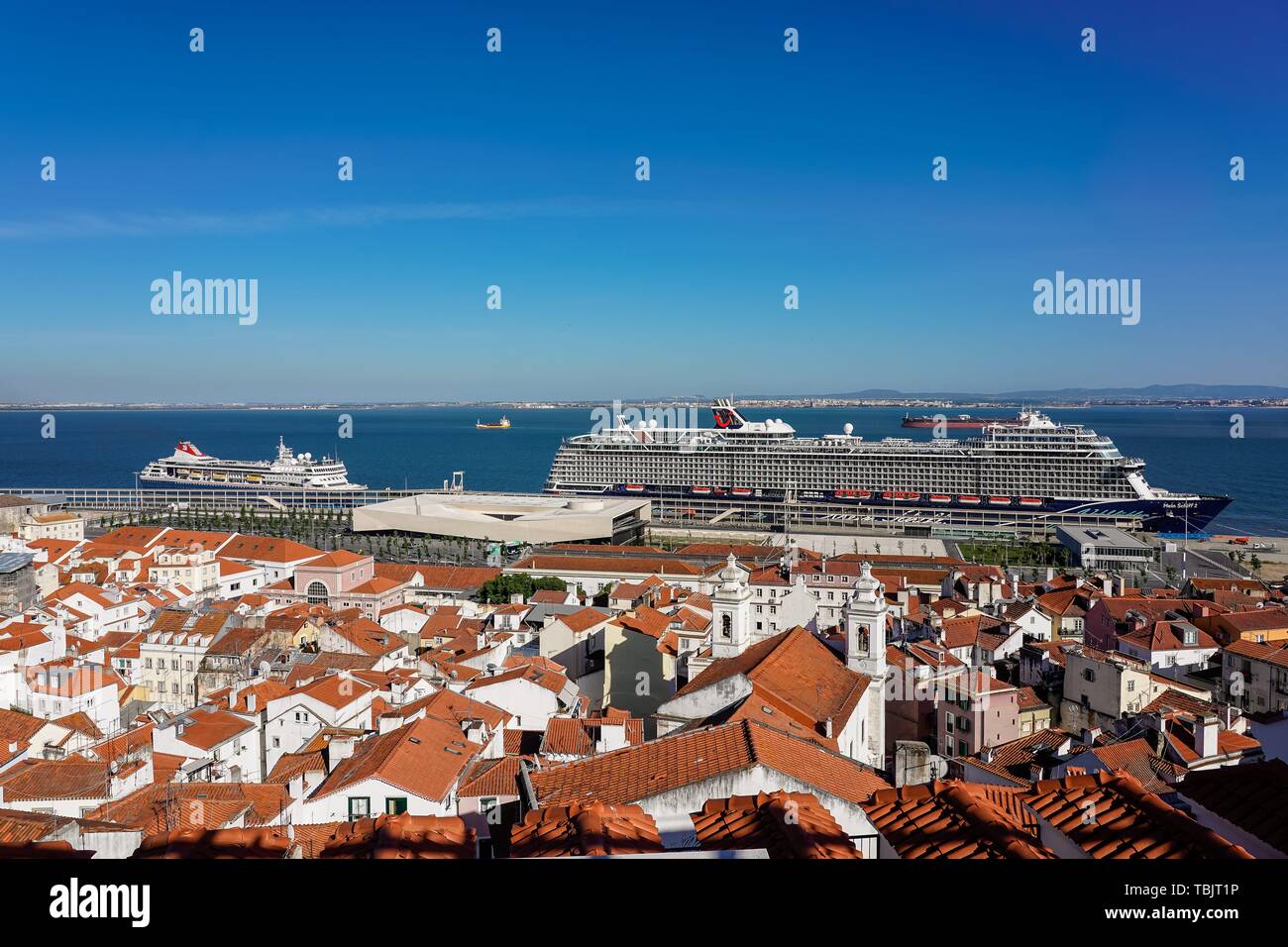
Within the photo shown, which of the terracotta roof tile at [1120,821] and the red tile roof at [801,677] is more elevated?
the terracotta roof tile at [1120,821]

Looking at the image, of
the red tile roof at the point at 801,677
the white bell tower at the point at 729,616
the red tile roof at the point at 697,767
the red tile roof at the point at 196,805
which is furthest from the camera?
the white bell tower at the point at 729,616

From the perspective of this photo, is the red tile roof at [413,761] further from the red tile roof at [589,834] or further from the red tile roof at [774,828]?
the red tile roof at [774,828]

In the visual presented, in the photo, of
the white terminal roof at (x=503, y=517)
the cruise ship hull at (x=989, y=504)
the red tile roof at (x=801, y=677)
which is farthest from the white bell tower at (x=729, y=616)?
the cruise ship hull at (x=989, y=504)

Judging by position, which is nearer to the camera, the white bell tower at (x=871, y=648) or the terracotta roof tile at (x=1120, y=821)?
the terracotta roof tile at (x=1120, y=821)

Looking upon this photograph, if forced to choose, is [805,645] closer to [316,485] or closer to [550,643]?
[550,643]

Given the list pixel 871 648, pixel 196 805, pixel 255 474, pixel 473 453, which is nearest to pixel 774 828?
pixel 196 805

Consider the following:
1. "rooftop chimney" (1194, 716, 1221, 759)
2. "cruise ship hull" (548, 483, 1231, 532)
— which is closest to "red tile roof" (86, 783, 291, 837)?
"rooftop chimney" (1194, 716, 1221, 759)
